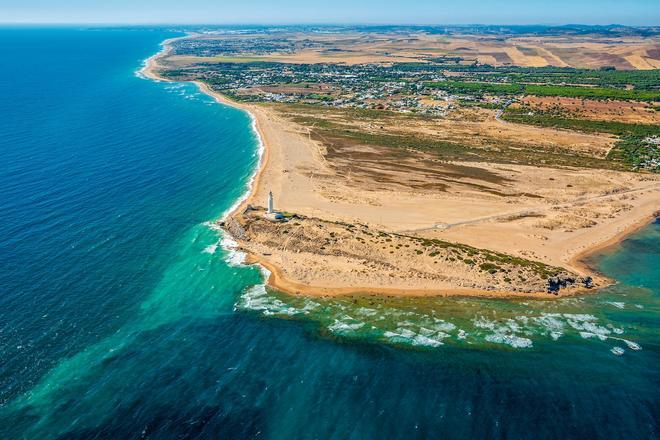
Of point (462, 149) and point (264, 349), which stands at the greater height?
point (462, 149)

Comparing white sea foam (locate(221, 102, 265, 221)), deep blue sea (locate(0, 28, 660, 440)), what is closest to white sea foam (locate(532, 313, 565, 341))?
deep blue sea (locate(0, 28, 660, 440))

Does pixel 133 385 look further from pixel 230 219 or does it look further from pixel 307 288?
pixel 230 219

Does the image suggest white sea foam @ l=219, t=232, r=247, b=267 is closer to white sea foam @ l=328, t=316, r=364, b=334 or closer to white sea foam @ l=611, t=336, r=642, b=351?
white sea foam @ l=328, t=316, r=364, b=334

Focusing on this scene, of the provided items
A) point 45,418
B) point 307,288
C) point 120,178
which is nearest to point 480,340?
point 307,288

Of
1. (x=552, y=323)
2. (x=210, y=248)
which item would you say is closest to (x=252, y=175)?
(x=210, y=248)

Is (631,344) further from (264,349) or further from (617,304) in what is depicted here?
(264,349)

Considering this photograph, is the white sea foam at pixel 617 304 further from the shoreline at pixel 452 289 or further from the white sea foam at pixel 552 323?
the white sea foam at pixel 552 323

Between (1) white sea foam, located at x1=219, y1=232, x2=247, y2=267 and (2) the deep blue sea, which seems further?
(1) white sea foam, located at x1=219, y1=232, x2=247, y2=267

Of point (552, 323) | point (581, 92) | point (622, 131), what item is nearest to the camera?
point (552, 323)
